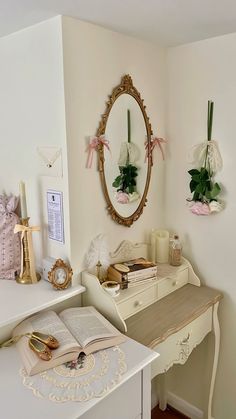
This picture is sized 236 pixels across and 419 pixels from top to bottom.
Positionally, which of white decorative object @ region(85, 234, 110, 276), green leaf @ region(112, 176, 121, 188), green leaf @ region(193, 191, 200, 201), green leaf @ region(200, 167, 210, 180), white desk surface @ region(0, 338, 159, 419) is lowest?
white desk surface @ region(0, 338, 159, 419)

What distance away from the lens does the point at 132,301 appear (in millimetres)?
1533

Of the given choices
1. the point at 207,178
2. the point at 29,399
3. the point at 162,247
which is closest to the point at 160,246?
the point at 162,247

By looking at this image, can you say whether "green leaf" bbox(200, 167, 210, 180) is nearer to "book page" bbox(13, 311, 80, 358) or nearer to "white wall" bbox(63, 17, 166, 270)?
"white wall" bbox(63, 17, 166, 270)

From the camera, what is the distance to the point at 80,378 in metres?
1.11

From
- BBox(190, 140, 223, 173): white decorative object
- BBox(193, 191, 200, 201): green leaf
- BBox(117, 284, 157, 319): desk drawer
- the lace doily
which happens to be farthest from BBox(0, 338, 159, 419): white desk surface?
BBox(190, 140, 223, 173): white decorative object

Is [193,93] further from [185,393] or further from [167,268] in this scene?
[185,393]

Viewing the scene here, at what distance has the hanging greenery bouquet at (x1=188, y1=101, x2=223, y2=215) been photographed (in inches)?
67.2

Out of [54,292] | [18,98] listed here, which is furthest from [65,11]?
[54,292]

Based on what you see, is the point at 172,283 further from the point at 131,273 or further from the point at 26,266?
the point at 26,266

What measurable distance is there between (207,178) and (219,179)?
0.06 metres

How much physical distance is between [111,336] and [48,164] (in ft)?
2.52

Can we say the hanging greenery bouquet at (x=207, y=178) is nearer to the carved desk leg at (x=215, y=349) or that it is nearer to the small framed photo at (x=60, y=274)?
the carved desk leg at (x=215, y=349)

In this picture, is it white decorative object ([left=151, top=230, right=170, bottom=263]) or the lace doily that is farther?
white decorative object ([left=151, top=230, right=170, bottom=263])

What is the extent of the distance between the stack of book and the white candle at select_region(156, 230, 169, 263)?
0.20 metres
